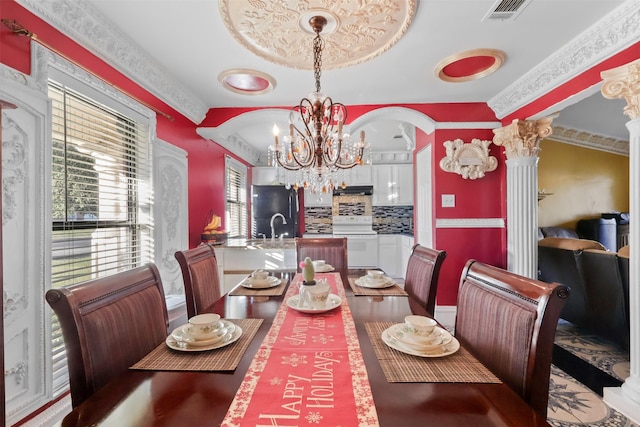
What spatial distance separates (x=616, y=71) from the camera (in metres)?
1.86

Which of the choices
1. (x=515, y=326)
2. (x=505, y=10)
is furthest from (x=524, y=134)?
(x=515, y=326)

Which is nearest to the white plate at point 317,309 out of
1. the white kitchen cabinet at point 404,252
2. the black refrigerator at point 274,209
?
the white kitchen cabinet at point 404,252

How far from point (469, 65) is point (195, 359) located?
2.83m

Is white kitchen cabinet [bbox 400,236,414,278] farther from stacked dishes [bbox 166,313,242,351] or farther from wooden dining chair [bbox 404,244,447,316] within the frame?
stacked dishes [bbox 166,313,242,351]

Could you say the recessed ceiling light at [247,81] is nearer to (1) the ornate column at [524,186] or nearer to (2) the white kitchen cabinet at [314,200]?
(1) the ornate column at [524,186]

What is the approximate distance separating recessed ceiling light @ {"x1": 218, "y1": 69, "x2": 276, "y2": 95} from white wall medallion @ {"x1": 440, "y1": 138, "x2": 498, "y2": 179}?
6.64 feet

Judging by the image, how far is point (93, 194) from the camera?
1939 mm

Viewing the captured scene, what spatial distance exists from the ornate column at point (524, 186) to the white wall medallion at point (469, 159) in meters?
0.17

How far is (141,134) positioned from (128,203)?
1.92ft

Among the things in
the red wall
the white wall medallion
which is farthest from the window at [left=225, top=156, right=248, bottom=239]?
the white wall medallion

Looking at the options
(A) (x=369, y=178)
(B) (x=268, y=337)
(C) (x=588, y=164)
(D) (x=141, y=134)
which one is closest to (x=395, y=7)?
(B) (x=268, y=337)

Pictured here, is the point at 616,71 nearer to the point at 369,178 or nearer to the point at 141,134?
the point at 141,134

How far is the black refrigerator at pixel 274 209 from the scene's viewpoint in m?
5.49

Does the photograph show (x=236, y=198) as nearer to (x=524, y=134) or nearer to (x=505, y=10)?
(x=524, y=134)
